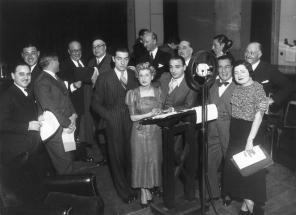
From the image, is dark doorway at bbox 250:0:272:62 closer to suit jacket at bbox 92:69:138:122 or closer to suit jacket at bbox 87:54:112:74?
suit jacket at bbox 87:54:112:74

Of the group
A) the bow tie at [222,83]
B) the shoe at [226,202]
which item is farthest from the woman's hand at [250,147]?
the shoe at [226,202]

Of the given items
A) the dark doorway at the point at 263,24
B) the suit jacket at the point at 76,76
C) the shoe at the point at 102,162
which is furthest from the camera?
the dark doorway at the point at 263,24

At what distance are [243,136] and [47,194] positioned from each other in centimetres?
200

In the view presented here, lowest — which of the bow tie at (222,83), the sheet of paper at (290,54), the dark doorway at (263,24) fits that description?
the bow tie at (222,83)

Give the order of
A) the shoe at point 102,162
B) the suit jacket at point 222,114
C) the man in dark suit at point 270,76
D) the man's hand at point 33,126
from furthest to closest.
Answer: the shoe at point 102,162 → the man in dark suit at point 270,76 → the suit jacket at point 222,114 → the man's hand at point 33,126

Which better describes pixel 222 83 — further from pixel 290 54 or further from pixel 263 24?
pixel 263 24

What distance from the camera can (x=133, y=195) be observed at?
167 inches

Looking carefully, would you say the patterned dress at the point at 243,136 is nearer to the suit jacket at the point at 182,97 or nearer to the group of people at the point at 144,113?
the group of people at the point at 144,113

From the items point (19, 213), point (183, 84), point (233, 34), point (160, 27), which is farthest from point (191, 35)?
point (19, 213)

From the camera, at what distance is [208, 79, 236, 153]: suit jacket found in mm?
3842

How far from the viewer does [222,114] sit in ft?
12.7

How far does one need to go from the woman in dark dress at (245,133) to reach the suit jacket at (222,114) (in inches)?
5.0

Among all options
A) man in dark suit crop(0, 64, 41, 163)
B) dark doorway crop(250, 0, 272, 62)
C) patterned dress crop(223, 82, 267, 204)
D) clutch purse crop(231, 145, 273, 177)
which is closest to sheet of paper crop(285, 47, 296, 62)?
dark doorway crop(250, 0, 272, 62)

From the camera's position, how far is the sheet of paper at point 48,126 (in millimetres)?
3855
